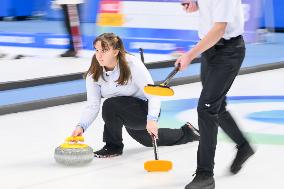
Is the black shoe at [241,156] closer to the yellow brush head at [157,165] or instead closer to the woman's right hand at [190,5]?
the yellow brush head at [157,165]

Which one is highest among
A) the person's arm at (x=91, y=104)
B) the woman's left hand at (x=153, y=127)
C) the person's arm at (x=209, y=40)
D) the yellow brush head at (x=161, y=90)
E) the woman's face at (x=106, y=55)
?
the person's arm at (x=209, y=40)

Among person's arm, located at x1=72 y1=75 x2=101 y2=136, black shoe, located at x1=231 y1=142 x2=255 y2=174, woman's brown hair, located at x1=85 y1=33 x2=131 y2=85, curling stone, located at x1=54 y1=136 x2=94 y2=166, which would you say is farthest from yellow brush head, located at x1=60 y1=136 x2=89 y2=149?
black shoe, located at x1=231 y1=142 x2=255 y2=174

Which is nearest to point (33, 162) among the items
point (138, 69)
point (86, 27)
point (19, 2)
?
point (138, 69)

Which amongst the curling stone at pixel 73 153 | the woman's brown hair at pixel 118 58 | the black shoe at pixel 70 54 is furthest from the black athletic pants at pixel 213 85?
the black shoe at pixel 70 54

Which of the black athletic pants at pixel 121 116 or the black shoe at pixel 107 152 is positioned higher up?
the black athletic pants at pixel 121 116

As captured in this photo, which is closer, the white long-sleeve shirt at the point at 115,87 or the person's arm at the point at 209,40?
the person's arm at the point at 209,40

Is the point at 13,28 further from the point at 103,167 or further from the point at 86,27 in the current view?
the point at 103,167

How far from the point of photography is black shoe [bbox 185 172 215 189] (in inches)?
131

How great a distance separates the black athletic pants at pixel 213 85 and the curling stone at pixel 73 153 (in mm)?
778

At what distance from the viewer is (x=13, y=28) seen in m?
12.9

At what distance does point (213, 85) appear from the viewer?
3.26 meters

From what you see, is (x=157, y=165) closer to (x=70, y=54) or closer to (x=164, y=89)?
(x=164, y=89)

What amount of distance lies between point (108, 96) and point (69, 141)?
0.38m

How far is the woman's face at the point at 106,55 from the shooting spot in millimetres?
3803
